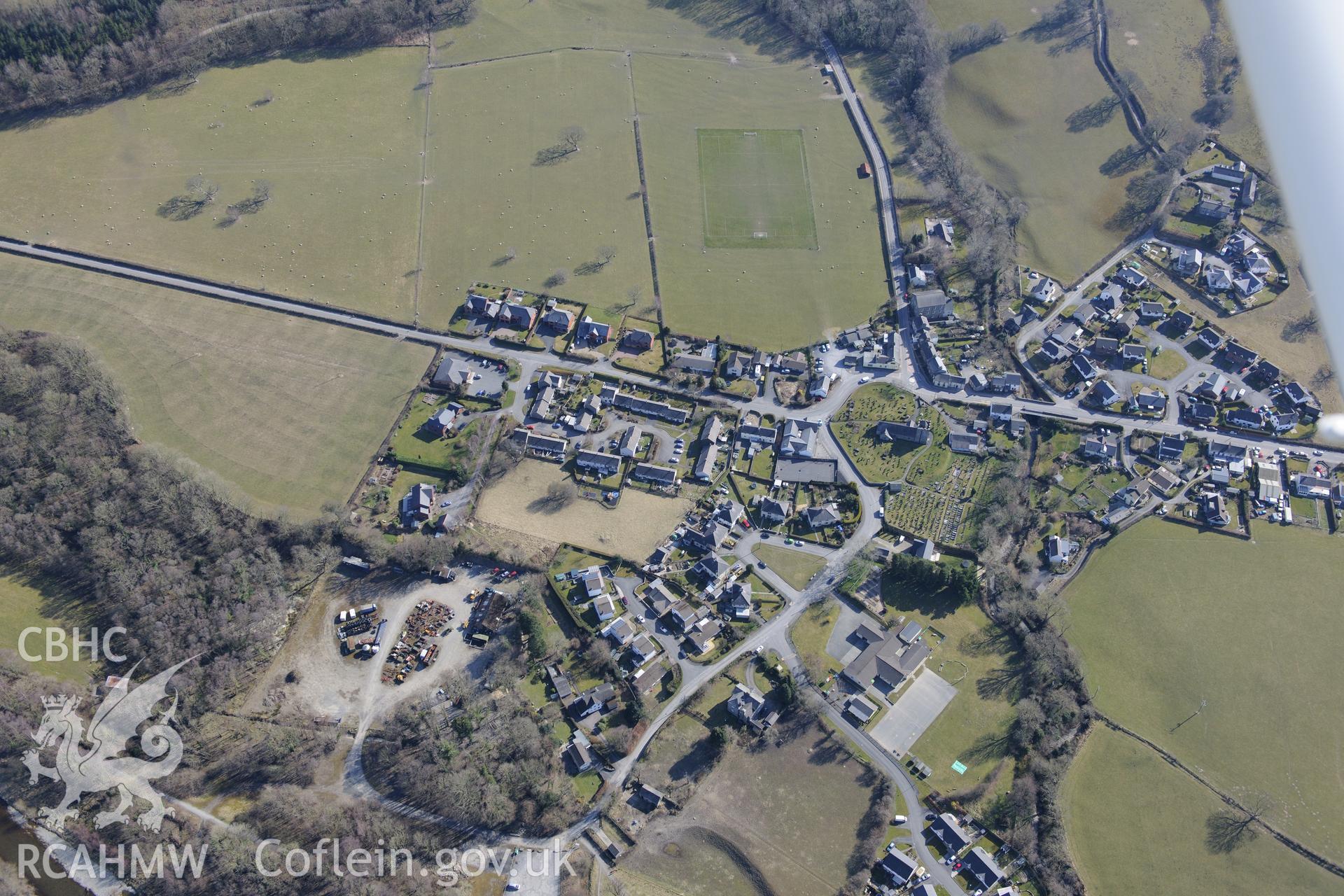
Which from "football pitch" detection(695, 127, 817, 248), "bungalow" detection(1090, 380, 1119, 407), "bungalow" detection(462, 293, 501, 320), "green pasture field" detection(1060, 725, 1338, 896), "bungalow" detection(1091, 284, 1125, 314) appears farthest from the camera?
"football pitch" detection(695, 127, 817, 248)

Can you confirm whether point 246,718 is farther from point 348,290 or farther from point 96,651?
point 348,290

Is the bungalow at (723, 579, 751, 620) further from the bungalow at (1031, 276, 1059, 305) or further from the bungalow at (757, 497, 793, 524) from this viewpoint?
the bungalow at (1031, 276, 1059, 305)

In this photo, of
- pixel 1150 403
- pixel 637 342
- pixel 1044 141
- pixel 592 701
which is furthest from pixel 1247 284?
pixel 592 701

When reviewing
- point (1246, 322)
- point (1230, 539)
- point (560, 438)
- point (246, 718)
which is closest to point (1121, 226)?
point (1246, 322)

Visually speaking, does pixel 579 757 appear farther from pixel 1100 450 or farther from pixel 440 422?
pixel 1100 450

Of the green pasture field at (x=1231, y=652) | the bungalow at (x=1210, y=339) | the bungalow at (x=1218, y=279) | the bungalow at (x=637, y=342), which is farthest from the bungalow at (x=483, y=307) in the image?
the bungalow at (x=1218, y=279)

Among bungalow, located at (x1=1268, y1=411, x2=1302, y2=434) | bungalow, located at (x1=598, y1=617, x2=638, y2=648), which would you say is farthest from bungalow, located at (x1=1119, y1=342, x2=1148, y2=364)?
bungalow, located at (x1=598, y1=617, x2=638, y2=648)

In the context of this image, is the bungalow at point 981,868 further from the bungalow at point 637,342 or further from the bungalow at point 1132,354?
the bungalow at point 637,342
